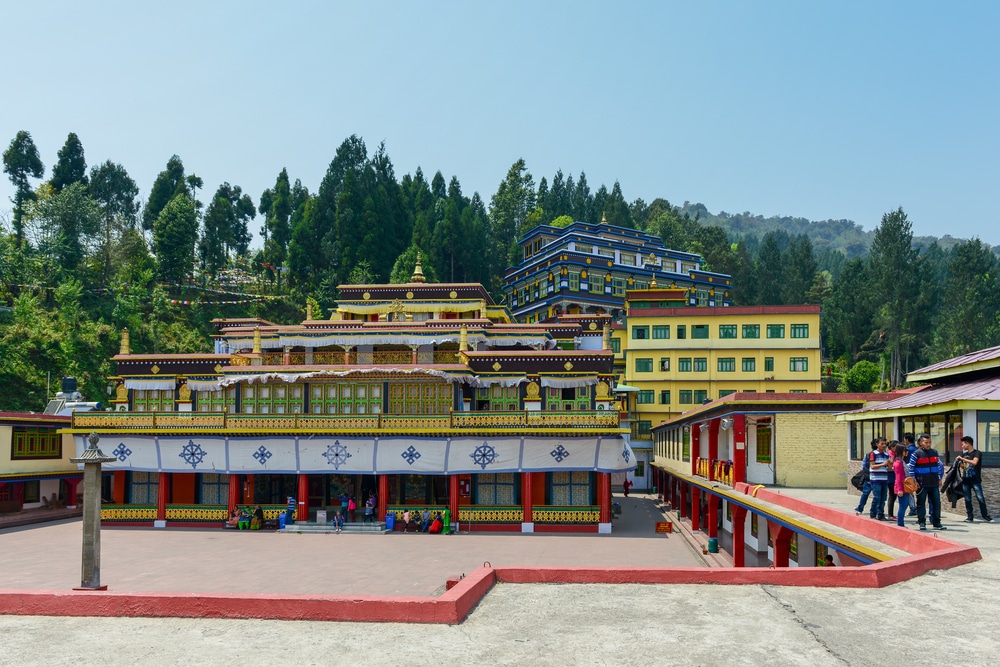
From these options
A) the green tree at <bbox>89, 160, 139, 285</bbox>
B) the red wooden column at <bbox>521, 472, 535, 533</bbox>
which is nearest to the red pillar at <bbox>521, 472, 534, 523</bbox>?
the red wooden column at <bbox>521, 472, 535, 533</bbox>

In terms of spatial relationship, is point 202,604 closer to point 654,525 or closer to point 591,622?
point 591,622

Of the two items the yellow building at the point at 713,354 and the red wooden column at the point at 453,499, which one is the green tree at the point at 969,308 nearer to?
the yellow building at the point at 713,354

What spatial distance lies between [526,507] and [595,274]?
155ft

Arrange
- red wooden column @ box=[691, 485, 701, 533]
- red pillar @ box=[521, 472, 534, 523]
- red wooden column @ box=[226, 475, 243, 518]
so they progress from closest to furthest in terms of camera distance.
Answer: red pillar @ box=[521, 472, 534, 523] < red wooden column @ box=[226, 475, 243, 518] < red wooden column @ box=[691, 485, 701, 533]

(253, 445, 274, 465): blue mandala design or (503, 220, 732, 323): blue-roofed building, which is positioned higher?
(503, 220, 732, 323): blue-roofed building

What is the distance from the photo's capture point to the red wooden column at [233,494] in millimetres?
36213

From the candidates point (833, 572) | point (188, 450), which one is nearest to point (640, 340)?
point (188, 450)

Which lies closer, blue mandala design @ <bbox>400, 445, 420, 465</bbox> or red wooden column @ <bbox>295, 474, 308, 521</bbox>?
blue mandala design @ <bbox>400, 445, 420, 465</bbox>

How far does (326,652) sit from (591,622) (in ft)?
10.8

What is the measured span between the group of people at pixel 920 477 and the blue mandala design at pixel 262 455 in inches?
1002

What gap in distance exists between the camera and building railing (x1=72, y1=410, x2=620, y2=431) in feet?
111

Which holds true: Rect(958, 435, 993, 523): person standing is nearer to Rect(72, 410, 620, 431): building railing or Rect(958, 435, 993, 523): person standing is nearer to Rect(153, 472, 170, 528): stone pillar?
Rect(72, 410, 620, 431): building railing

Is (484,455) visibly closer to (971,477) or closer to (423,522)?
(423,522)

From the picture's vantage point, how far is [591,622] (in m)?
10.2
